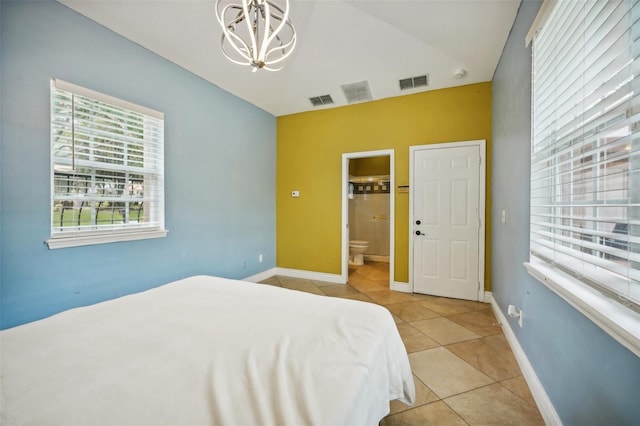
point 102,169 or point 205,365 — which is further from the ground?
point 102,169

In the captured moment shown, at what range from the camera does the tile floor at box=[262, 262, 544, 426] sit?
4.72 ft

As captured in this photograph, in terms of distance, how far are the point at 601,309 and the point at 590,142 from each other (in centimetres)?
69

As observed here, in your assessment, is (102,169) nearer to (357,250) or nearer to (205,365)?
(205,365)

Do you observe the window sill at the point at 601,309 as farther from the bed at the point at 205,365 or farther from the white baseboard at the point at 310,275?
the white baseboard at the point at 310,275

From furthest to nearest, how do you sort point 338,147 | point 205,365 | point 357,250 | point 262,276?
point 357,250, point 262,276, point 338,147, point 205,365

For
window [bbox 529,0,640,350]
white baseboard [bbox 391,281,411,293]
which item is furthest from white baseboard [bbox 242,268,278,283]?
window [bbox 529,0,640,350]

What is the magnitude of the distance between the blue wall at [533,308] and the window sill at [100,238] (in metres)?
3.19

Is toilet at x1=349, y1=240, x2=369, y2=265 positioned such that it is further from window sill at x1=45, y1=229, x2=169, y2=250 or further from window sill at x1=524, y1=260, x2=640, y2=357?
window sill at x1=524, y1=260, x2=640, y2=357

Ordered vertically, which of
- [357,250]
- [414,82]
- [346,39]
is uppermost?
[346,39]

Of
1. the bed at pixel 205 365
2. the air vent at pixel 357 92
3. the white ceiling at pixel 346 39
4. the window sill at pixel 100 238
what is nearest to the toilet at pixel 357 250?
the air vent at pixel 357 92

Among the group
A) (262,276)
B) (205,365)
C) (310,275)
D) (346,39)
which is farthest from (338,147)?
(205,365)

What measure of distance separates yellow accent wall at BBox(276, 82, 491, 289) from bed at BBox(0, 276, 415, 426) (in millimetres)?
2575

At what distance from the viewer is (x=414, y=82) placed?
3.26m

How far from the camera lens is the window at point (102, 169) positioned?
195cm
